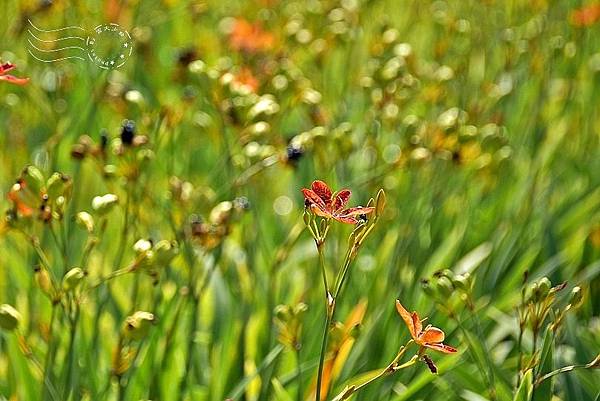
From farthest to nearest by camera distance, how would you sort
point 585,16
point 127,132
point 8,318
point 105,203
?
1. point 585,16
2. point 127,132
3. point 105,203
4. point 8,318

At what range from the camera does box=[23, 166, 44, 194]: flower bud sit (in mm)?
1367

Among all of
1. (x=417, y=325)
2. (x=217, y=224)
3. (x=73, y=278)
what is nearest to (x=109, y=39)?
(x=217, y=224)

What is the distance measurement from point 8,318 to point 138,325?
0.16 metres

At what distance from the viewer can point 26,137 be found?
2691 mm

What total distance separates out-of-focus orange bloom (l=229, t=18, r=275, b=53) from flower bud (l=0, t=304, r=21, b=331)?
154 centimetres

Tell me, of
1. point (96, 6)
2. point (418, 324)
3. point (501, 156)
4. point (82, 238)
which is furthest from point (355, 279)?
point (96, 6)

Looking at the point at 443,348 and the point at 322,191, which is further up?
the point at 322,191

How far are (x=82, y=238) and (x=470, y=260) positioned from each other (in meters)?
0.88

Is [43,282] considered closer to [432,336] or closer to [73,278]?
[73,278]

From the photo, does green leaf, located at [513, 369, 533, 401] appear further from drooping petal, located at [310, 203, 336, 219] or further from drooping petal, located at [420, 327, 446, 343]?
drooping petal, located at [310, 203, 336, 219]

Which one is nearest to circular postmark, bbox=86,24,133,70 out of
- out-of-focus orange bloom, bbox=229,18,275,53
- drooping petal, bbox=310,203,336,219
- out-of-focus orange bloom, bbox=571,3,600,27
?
drooping petal, bbox=310,203,336,219

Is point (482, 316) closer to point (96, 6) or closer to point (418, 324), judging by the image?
point (418, 324)

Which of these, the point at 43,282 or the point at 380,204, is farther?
the point at 43,282

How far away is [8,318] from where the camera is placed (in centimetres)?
131
